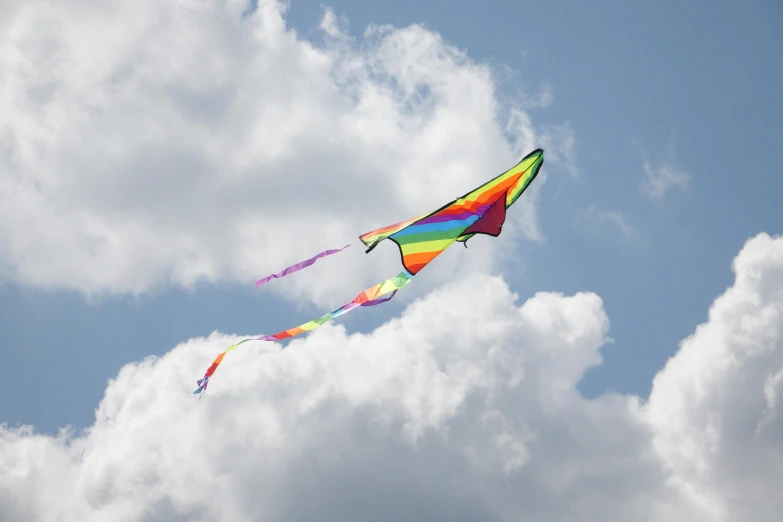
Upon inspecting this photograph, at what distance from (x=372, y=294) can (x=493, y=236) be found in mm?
6127

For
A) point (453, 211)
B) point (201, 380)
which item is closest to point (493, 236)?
point (453, 211)

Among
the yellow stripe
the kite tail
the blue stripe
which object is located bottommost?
the kite tail

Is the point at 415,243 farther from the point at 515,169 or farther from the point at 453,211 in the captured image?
the point at 515,169

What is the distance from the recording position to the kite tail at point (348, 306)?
2212cm

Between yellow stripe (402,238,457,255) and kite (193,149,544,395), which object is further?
yellow stripe (402,238,457,255)

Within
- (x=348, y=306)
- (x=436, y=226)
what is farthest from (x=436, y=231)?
(x=348, y=306)

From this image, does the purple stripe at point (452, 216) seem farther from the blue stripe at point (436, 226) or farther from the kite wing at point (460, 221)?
the blue stripe at point (436, 226)

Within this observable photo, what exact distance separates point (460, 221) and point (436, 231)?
51.2 inches

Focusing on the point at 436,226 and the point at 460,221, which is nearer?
the point at 436,226

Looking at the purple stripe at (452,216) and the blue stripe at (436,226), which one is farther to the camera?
the purple stripe at (452,216)

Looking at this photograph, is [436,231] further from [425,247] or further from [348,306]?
[348,306]

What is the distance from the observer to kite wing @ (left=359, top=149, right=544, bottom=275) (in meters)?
24.5

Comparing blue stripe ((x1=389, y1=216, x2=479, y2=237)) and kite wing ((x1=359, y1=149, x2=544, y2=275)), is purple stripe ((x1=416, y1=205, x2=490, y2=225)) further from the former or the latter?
blue stripe ((x1=389, y1=216, x2=479, y2=237))

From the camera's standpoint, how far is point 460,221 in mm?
26297
